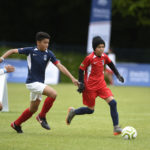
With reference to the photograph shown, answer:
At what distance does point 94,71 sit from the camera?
8.63 meters

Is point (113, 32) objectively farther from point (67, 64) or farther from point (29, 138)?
point (29, 138)

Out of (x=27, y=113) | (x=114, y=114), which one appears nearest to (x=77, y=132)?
(x=114, y=114)

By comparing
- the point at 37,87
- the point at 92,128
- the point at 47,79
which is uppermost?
the point at 37,87

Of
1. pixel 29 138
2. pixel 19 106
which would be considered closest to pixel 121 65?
pixel 19 106

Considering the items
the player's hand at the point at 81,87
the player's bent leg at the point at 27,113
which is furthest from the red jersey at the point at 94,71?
the player's bent leg at the point at 27,113

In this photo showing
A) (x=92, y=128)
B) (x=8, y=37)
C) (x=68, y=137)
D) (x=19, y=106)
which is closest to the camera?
(x=68, y=137)

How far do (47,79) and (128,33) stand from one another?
1648 cm

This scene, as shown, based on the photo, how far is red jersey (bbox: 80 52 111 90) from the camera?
859 cm

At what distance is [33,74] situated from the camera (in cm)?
827

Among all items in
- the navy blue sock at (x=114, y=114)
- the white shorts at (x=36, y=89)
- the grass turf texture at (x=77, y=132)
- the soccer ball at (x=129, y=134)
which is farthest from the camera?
the navy blue sock at (x=114, y=114)

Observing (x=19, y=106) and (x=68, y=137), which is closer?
(x=68, y=137)

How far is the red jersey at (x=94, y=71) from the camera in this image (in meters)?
8.59

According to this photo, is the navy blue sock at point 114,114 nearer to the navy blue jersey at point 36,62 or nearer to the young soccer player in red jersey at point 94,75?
the young soccer player in red jersey at point 94,75

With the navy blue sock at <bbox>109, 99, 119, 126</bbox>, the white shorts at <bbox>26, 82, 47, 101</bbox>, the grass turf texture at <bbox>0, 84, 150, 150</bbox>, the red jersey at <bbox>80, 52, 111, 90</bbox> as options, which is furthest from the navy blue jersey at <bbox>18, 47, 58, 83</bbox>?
the navy blue sock at <bbox>109, 99, 119, 126</bbox>
